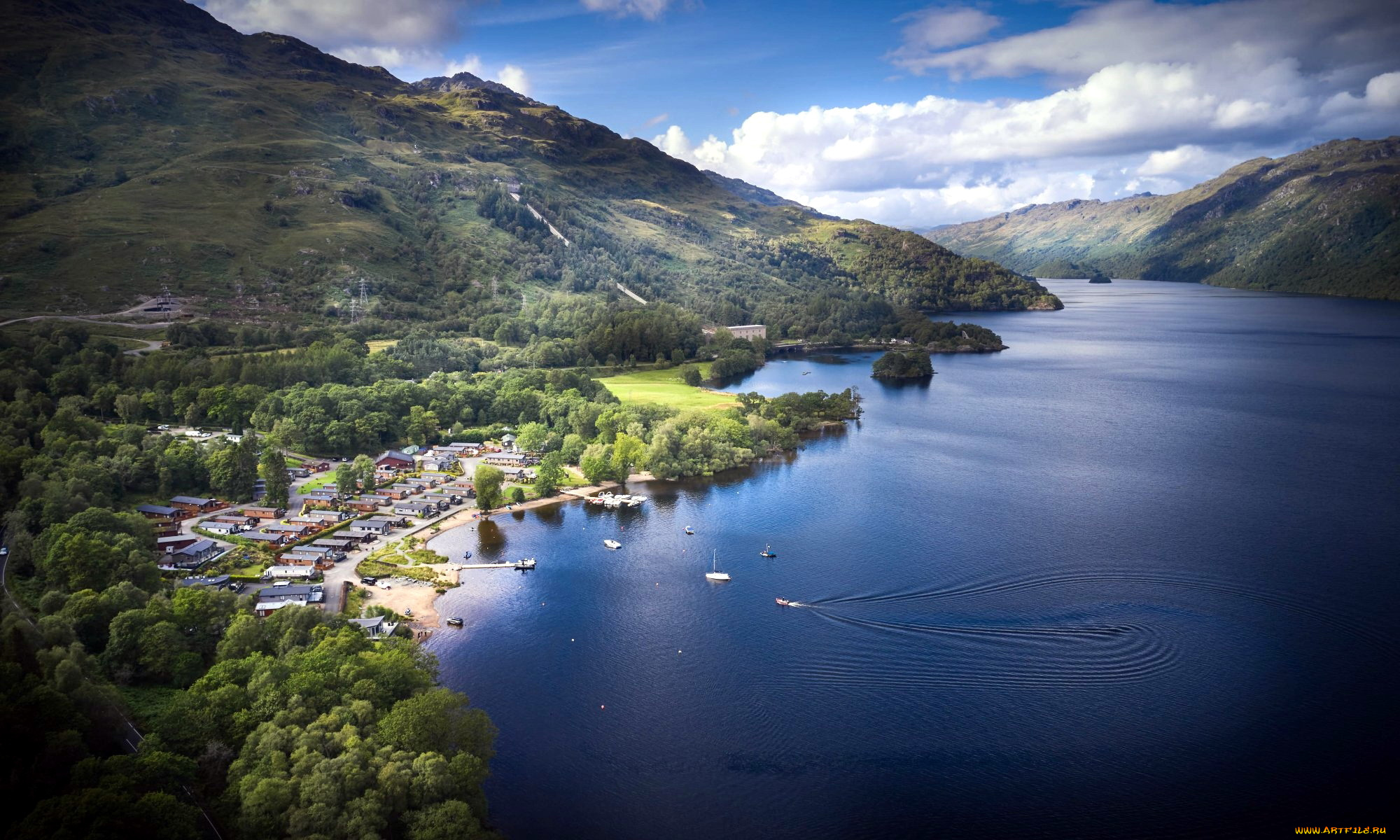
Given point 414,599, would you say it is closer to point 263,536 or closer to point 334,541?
point 334,541

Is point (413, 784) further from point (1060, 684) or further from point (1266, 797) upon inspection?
point (1266, 797)

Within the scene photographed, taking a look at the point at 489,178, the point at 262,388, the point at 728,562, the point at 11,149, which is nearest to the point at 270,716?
the point at 728,562

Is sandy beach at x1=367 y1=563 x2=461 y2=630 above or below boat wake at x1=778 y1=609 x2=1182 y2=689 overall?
above

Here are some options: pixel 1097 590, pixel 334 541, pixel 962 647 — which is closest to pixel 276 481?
pixel 334 541

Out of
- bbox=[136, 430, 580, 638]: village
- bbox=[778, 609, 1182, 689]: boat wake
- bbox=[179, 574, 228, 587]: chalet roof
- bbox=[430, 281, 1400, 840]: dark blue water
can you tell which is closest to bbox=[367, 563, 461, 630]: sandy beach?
bbox=[136, 430, 580, 638]: village

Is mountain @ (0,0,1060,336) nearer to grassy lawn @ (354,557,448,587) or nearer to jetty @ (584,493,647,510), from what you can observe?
jetty @ (584,493,647,510)

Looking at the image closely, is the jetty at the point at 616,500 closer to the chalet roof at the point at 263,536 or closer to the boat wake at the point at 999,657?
the chalet roof at the point at 263,536

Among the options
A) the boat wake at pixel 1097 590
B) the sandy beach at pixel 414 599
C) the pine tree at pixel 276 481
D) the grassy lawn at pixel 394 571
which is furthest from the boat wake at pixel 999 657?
the pine tree at pixel 276 481
